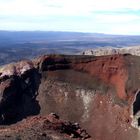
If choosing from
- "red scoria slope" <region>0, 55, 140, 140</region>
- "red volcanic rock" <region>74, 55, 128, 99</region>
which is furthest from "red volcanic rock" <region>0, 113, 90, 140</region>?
"red volcanic rock" <region>74, 55, 128, 99</region>

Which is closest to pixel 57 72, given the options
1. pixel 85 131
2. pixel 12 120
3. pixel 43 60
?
pixel 43 60

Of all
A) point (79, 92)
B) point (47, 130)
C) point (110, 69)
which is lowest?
point (47, 130)

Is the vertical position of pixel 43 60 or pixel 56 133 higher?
pixel 43 60

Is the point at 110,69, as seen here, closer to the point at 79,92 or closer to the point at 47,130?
the point at 79,92

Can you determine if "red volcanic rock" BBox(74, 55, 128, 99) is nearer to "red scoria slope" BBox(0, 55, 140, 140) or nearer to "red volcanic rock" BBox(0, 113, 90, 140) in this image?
"red scoria slope" BBox(0, 55, 140, 140)

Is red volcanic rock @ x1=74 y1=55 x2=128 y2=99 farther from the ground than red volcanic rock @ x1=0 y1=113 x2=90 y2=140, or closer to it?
farther from the ground

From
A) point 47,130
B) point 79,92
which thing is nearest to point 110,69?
point 79,92

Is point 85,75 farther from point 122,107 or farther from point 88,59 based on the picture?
point 122,107

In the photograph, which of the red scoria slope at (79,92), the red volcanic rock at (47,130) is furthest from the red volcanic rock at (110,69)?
the red volcanic rock at (47,130)
